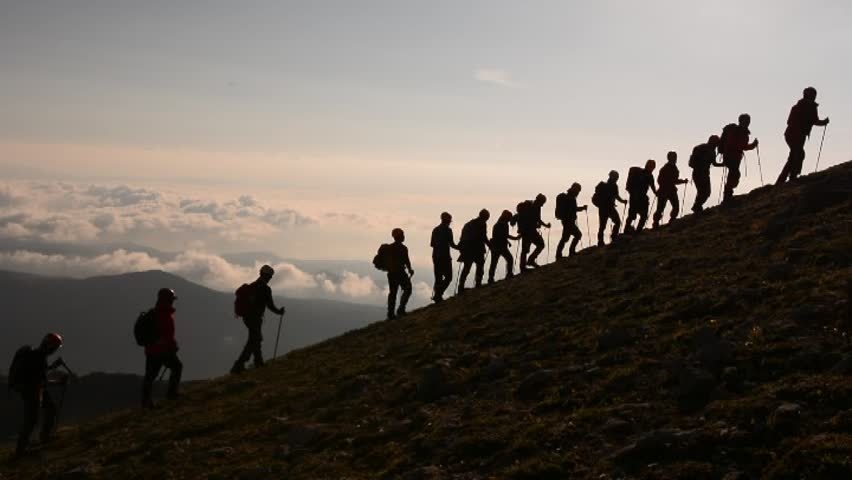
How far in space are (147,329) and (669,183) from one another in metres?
18.7

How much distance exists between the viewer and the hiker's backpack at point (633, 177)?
27.5 meters

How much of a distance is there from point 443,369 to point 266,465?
13.8 feet

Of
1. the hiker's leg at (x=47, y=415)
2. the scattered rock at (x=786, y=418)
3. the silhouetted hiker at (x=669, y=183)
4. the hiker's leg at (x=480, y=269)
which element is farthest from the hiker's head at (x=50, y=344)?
the silhouetted hiker at (x=669, y=183)

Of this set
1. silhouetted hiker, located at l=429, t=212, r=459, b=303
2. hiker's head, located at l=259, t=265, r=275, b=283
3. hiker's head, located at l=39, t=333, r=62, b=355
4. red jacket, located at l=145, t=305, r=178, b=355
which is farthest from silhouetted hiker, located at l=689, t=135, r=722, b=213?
hiker's head, located at l=39, t=333, r=62, b=355

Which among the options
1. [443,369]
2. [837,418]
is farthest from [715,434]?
[443,369]

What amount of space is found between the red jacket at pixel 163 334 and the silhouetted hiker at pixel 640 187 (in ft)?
54.9

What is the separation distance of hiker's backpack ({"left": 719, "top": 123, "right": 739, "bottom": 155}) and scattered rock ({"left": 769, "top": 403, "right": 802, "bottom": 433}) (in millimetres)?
18967

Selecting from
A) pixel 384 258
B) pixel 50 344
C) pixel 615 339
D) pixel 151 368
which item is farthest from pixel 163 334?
pixel 615 339

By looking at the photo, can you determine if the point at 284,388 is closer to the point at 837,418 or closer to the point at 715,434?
the point at 715,434

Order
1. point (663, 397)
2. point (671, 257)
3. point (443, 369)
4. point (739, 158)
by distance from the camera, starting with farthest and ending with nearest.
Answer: point (739, 158) → point (671, 257) → point (443, 369) → point (663, 397)

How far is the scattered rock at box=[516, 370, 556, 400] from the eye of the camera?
43.7ft

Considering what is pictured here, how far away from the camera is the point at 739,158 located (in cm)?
2675

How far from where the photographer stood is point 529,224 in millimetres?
29234

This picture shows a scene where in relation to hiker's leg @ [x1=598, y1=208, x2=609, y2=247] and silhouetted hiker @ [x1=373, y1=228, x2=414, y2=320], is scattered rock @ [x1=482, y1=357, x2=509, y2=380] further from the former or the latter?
hiker's leg @ [x1=598, y1=208, x2=609, y2=247]
